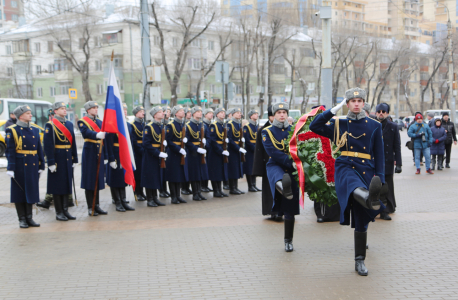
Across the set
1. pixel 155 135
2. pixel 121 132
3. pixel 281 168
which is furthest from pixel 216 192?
pixel 281 168

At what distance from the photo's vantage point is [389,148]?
9.07 m

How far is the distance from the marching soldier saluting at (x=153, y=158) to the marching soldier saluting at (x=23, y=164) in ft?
8.23

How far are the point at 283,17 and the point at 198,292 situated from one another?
38.9 metres

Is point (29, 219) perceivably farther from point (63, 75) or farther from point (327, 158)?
point (63, 75)

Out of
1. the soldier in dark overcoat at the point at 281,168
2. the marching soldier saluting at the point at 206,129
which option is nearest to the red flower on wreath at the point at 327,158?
the soldier in dark overcoat at the point at 281,168

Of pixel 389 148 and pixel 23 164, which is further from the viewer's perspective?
pixel 389 148

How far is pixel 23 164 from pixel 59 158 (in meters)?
0.77

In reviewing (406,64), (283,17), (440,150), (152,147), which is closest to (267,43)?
(283,17)

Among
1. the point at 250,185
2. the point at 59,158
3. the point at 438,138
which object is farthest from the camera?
the point at 438,138

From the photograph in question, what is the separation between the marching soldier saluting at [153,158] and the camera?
422 inches

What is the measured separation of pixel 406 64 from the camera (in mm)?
60688

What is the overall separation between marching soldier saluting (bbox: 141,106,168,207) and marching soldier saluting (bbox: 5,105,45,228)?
251 cm

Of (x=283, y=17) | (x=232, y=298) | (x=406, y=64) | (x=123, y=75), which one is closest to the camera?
(x=232, y=298)

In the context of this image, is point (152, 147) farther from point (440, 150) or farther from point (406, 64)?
point (406, 64)
